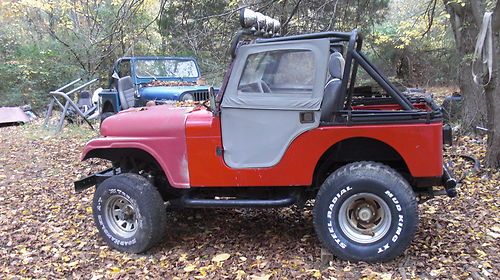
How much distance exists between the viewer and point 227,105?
4055 millimetres

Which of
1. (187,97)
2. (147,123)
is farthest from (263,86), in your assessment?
(187,97)

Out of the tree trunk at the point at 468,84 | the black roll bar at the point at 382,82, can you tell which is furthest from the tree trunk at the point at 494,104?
the black roll bar at the point at 382,82

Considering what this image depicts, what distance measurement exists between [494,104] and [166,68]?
6.92m

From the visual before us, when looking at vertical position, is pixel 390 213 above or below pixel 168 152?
below

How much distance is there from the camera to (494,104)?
591 cm

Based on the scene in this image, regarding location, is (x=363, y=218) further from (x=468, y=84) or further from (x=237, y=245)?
(x=468, y=84)

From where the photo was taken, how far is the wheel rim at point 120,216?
4.48 metres

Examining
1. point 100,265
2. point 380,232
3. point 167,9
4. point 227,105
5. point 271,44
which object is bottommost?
point 100,265

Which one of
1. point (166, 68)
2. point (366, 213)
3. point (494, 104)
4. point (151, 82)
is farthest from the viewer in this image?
point (166, 68)

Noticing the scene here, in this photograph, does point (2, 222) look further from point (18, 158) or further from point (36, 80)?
point (36, 80)

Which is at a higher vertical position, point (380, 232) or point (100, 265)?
point (380, 232)

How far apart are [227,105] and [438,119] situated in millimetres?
1691

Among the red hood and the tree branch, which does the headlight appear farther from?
the tree branch

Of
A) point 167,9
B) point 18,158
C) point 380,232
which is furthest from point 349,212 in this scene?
point 18,158
